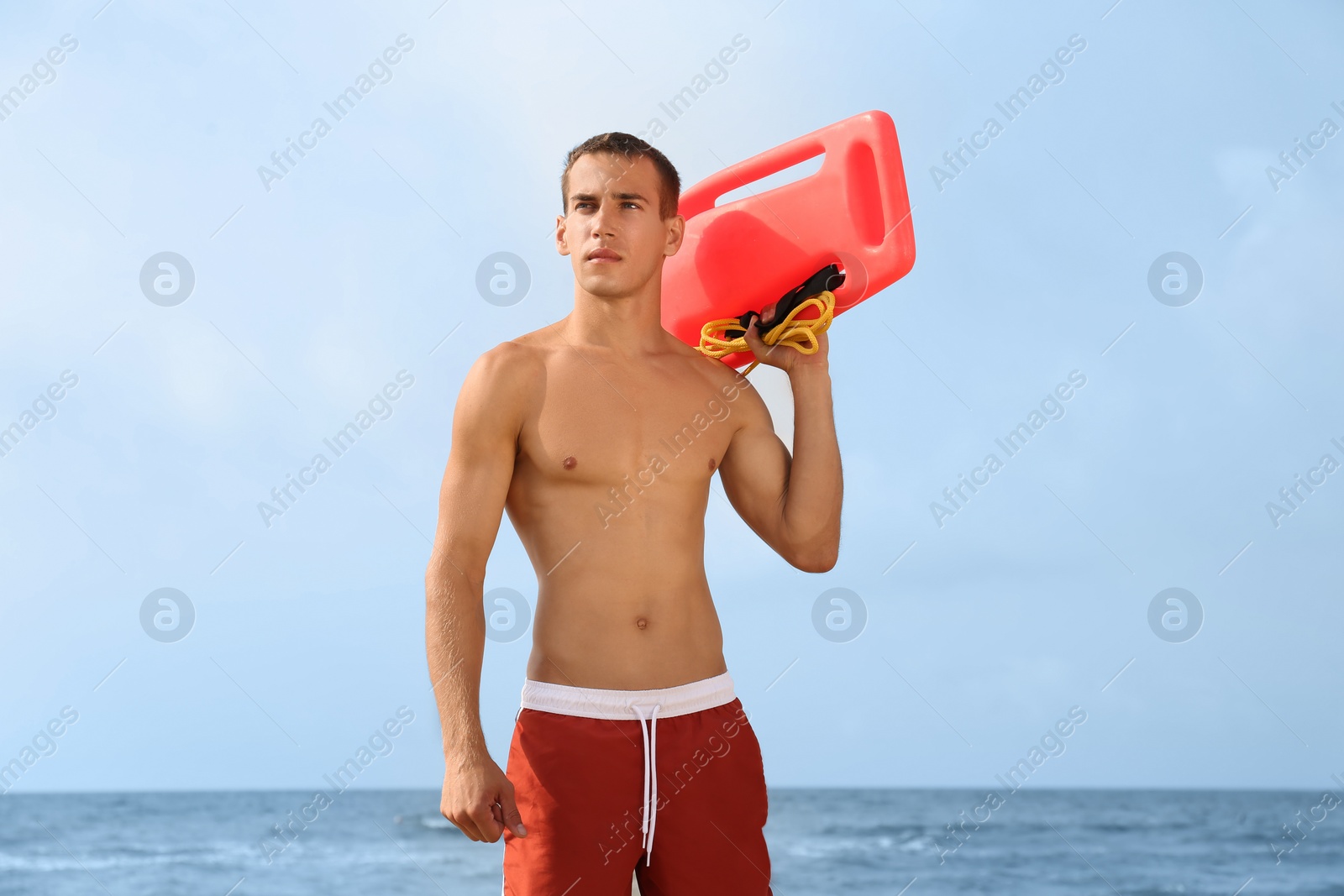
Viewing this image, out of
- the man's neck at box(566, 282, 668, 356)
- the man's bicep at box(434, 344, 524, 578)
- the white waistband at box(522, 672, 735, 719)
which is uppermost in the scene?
the man's neck at box(566, 282, 668, 356)

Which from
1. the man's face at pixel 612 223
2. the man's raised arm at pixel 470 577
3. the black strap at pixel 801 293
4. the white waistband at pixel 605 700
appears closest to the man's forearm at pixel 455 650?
the man's raised arm at pixel 470 577

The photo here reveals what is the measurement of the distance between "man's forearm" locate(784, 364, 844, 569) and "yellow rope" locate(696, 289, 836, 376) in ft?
0.44

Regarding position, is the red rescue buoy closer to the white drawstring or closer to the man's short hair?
the man's short hair

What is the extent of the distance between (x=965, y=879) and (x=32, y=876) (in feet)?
44.5

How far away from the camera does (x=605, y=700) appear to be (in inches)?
95.3

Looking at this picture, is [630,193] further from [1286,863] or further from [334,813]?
[334,813]

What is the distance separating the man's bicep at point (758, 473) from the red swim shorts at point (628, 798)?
482mm

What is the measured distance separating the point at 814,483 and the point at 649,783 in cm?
78

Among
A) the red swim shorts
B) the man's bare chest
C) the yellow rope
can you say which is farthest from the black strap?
the red swim shorts

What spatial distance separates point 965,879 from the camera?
52.5ft

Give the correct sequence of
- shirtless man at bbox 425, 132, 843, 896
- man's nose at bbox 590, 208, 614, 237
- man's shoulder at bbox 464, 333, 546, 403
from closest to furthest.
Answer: shirtless man at bbox 425, 132, 843, 896
man's shoulder at bbox 464, 333, 546, 403
man's nose at bbox 590, 208, 614, 237

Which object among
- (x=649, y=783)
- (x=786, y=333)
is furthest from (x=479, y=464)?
(x=786, y=333)

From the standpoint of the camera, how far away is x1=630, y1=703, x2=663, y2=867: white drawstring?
238cm

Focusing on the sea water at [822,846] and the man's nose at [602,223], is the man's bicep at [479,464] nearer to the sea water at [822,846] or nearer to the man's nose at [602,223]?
the man's nose at [602,223]
